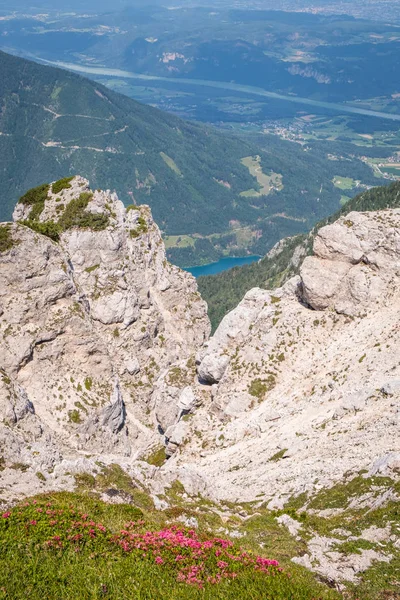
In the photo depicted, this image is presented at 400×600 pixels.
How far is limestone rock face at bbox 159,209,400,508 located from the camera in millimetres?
41156

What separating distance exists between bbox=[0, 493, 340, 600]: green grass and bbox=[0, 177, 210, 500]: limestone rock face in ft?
53.8

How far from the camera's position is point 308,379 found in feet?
181

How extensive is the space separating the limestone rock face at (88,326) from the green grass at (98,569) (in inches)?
645

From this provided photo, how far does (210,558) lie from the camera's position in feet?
78.0

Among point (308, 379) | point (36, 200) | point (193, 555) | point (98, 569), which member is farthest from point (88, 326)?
point (98, 569)

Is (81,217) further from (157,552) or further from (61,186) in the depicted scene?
(157,552)

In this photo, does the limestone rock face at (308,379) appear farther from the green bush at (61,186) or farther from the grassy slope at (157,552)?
the green bush at (61,186)

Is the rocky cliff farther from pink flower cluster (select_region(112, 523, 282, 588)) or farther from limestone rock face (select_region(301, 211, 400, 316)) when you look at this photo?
pink flower cluster (select_region(112, 523, 282, 588))

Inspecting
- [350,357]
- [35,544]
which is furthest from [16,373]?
[35,544]

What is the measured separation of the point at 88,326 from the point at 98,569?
47461 mm

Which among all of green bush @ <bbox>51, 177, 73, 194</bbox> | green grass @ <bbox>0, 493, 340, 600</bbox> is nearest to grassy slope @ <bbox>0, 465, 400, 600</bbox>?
green grass @ <bbox>0, 493, 340, 600</bbox>

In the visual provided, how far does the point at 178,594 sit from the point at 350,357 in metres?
35.8

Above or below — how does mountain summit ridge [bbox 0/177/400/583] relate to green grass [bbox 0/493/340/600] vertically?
below

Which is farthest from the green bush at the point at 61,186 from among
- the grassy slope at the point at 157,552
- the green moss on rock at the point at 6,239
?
the grassy slope at the point at 157,552
